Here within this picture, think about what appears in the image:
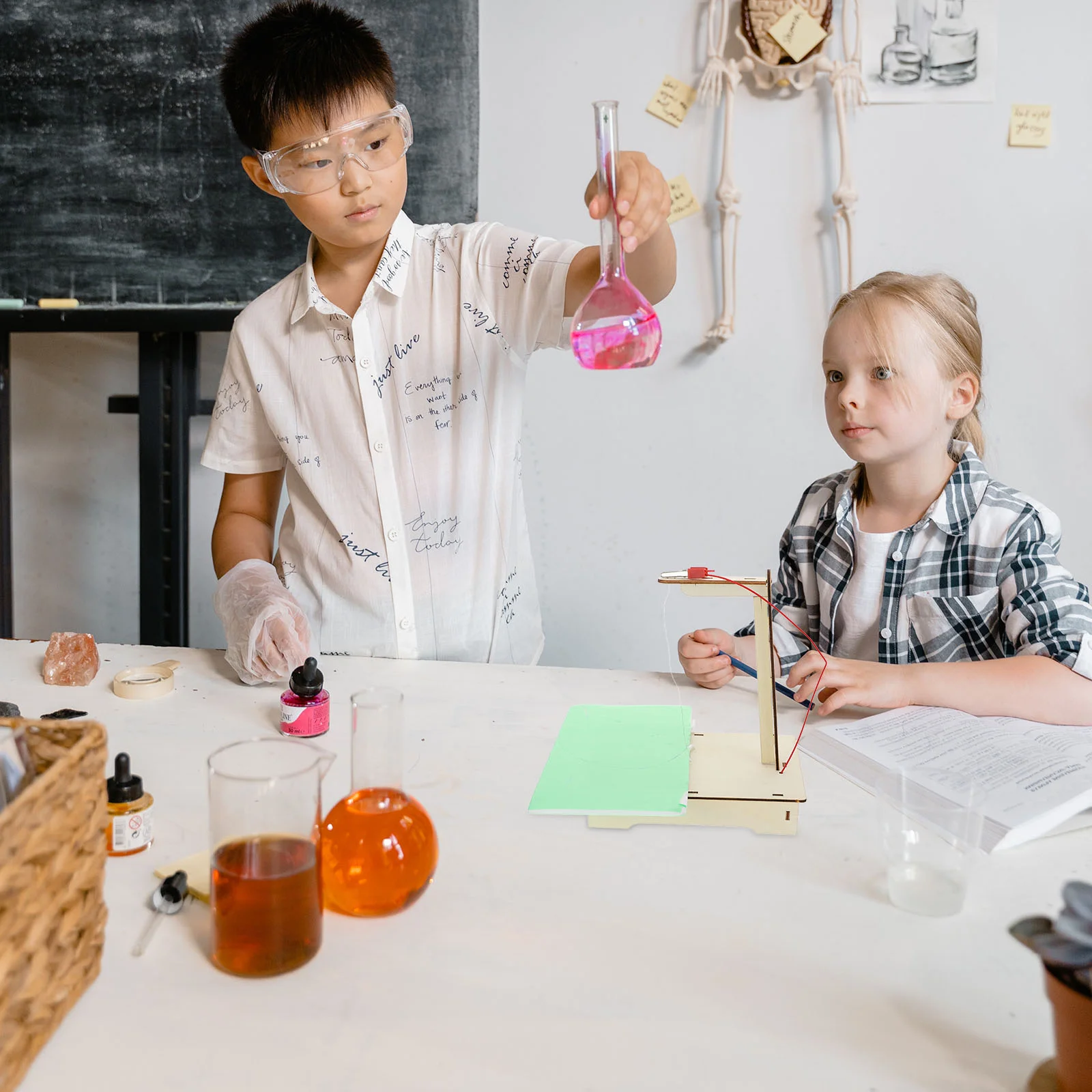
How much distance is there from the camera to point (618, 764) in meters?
0.96

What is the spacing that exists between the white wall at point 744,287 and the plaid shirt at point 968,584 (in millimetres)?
914

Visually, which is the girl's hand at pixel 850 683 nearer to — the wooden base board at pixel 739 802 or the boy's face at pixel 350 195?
the wooden base board at pixel 739 802

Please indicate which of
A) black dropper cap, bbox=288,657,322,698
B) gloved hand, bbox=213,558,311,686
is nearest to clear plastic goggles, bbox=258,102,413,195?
gloved hand, bbox=213,558,311,686

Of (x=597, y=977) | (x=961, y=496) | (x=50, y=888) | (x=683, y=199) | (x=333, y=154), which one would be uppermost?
(x=683, y=199)

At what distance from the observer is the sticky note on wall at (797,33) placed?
2.02 m

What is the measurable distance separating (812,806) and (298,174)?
39.7 inches

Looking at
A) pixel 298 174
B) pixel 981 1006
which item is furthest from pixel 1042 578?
pixel 298 174

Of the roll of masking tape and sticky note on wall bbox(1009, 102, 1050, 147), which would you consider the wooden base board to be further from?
sticky note on wall bbox(1009, 102, 1050, 147)

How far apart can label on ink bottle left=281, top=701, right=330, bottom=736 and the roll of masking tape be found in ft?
0.69

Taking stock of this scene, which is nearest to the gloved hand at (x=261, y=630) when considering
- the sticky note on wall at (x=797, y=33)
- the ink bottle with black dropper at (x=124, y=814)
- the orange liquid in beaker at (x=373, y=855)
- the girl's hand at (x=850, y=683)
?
the ink bottle with black dropper at (x=124, y=814)

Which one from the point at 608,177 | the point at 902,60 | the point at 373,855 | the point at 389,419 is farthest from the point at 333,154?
the point at 902,60

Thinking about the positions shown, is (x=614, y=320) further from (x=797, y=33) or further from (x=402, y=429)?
(x=797, y=33)

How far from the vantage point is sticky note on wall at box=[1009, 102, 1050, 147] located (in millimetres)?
2057

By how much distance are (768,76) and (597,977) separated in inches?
79.4
